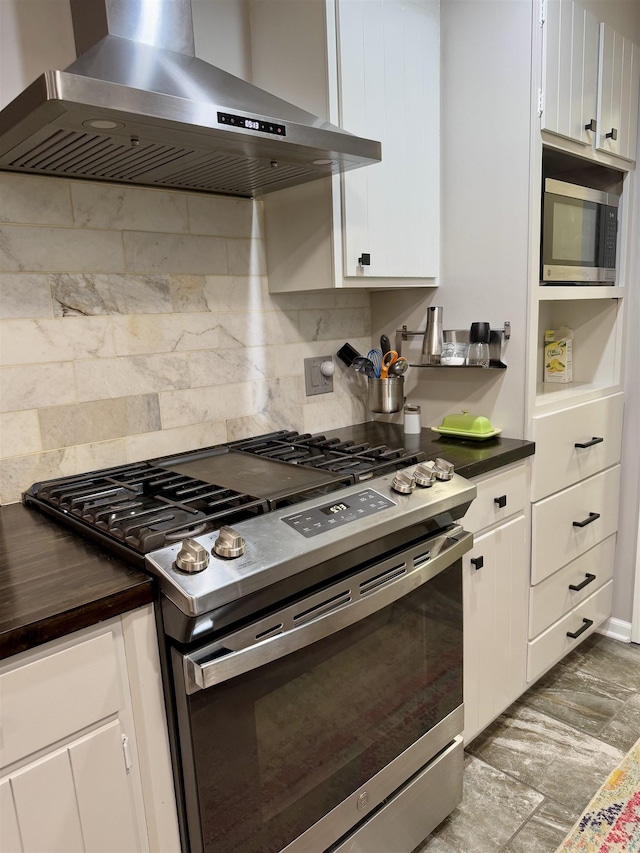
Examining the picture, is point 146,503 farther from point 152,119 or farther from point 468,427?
point 468,427

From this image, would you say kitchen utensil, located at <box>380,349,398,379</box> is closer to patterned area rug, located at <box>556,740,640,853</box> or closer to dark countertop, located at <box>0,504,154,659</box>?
dark countertop, located at <box>0,504,154,659</box>

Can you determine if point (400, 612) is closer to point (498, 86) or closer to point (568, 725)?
point (568, 725)

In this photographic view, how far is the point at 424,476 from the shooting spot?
1.45 m

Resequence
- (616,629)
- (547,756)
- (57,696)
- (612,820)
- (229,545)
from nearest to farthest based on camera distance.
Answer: (57,696) → (229,545) → (612,820) → (547,756) → (616,629)

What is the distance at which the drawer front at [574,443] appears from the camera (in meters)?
1.94

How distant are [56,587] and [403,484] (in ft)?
2.42

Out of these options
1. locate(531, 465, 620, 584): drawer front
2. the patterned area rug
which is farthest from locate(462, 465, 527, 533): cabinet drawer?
the patterned area rug

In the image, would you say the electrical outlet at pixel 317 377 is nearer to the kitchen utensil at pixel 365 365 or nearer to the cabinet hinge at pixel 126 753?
the kitchen utensil at pixel 365 365

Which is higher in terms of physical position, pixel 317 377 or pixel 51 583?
pixel 317 377

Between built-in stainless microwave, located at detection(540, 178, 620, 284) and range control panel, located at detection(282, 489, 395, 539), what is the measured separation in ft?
3.36

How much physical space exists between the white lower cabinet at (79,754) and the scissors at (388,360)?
50.3 inches

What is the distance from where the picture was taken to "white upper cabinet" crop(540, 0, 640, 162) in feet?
5.80

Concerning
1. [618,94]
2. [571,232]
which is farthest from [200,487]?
[618,94]

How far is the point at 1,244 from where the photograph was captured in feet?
4.64
